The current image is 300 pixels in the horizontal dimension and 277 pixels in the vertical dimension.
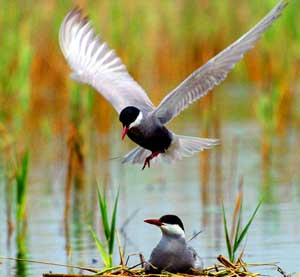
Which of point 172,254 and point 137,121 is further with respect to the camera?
point 137,121

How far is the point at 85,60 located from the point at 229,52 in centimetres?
184

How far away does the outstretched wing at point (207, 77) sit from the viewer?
8.46 metres

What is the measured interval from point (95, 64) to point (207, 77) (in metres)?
1.50

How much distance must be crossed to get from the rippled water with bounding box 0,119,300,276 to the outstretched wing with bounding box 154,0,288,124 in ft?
3.66

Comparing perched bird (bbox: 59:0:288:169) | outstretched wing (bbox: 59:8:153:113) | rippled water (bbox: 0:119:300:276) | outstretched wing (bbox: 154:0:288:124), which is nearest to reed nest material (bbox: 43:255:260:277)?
rippled water (bbox: 0:119:300:276)

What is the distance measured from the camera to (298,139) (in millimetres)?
14500

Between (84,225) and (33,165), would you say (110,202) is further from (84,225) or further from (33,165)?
(33,165)

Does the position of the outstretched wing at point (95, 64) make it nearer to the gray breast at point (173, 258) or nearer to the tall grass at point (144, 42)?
the gray breast at point (173, 258)

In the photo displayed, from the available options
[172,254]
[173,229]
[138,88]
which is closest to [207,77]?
[138,88]

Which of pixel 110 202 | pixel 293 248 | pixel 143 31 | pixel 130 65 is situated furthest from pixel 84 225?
pixel 143 31

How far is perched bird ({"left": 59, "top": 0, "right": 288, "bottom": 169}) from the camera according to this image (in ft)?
28.4

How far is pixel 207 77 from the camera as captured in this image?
8.95 metres

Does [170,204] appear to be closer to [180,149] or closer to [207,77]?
[180,149]

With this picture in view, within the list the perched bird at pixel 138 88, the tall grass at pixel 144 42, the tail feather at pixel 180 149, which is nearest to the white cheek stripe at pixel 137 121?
the perched bird at pixel 138 88
